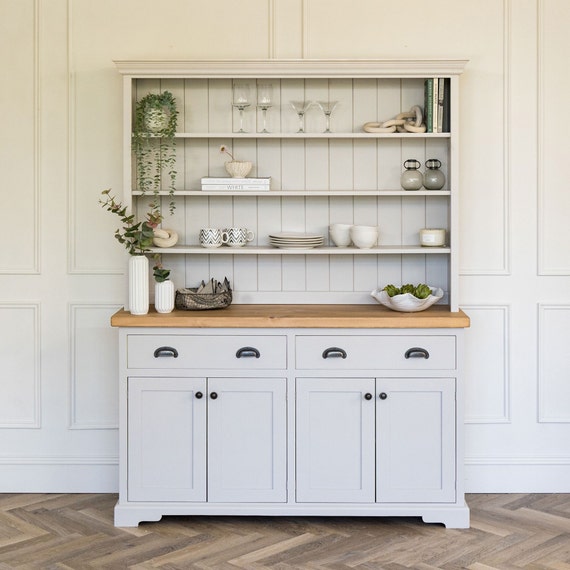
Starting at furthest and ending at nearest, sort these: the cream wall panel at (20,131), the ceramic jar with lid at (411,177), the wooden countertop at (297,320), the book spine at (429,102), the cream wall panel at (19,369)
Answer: the cream wall panel at (19,369) → the cream wall panel at (20,131) → the ceramic jar with lid at (411,177) → the book spine at (429,102) → the wooden countertop at (297,320)

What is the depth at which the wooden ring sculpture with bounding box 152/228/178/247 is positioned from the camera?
4.00m

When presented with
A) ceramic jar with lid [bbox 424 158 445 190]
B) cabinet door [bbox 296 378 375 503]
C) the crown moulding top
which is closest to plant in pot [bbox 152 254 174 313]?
cabinet door [bbox 296 378 375 503]

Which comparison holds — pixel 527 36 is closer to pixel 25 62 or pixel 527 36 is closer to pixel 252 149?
pixel 252 149

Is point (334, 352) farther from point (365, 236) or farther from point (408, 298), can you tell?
point (365, 236)

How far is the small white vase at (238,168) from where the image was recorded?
4.00 meters

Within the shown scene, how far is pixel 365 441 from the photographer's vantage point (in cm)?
374

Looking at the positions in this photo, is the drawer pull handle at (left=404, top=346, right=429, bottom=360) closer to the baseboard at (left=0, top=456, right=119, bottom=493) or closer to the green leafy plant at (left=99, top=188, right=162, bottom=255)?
the green leafy plant at (left=99, top=188, right=162, bottom=255)

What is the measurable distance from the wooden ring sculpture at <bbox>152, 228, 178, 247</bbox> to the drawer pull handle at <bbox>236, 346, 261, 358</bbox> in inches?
26.7

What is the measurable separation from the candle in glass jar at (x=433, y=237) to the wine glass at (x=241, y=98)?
1037 millimetres

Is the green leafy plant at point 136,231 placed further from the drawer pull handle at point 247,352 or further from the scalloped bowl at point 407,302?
the scalloped bowl at point 407,302

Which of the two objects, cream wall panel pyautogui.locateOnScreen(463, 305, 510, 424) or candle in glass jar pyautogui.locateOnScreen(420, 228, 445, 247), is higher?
candle in glass jar pyautogui.locateOnScreen(420, 228, 445, 247)

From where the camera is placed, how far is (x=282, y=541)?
3.63 m

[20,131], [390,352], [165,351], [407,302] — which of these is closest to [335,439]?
[390,352]

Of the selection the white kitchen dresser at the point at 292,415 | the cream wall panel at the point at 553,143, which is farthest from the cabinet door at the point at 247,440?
the cream wall panel at the point at 553,143
